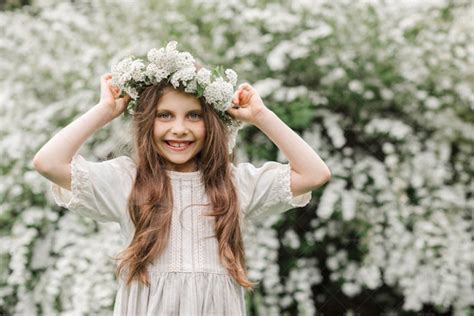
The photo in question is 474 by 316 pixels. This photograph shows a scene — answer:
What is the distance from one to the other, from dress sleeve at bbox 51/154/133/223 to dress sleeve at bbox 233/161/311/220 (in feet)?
1.14

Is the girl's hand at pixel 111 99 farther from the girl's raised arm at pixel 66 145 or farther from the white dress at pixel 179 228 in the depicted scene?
the white dress at pixel 179 228

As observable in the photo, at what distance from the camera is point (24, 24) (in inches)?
186

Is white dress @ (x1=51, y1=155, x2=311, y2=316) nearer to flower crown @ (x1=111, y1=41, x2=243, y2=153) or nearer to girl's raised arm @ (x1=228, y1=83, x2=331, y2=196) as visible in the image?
girl's raised arm @ (x1=228, y1=83, x2=331, y2=196)

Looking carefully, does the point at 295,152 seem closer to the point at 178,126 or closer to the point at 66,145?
the point at 178,126

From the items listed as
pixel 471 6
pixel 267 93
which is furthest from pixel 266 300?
pixel 471 6

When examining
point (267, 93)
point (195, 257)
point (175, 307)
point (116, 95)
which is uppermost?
point (267, 93)

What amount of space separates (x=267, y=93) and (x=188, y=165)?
61.0 inches

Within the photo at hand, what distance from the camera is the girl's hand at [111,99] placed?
7.10 ft

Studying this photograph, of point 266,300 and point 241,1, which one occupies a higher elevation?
point 241,1

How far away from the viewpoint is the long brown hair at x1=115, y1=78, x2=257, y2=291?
6.89ft

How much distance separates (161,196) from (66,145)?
1.01ft

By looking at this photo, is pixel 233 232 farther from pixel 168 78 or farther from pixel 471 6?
pixel 471 6

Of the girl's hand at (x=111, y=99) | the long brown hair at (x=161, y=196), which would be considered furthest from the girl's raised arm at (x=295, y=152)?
the girl's hand at (x=111, y=99)

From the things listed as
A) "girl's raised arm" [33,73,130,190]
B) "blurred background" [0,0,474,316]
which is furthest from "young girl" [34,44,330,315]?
"blurred background" [0,0,474,316]
